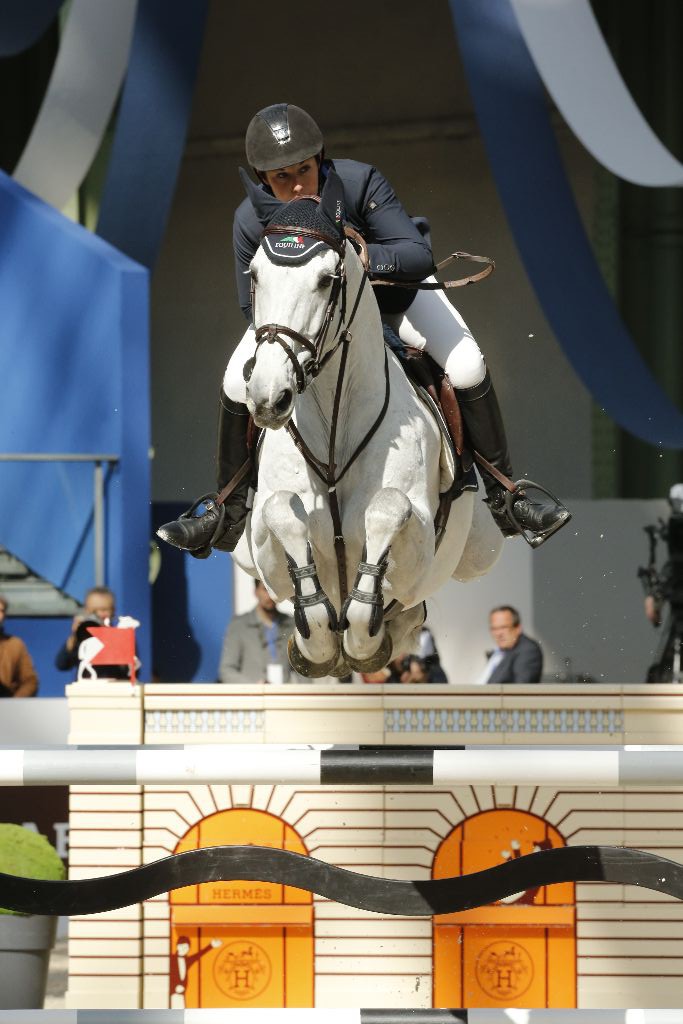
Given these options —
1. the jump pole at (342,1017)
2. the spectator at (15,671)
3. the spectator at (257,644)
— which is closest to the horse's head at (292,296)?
the jump pole at (342,1017)

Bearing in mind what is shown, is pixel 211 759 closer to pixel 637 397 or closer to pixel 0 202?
pixel 637 397

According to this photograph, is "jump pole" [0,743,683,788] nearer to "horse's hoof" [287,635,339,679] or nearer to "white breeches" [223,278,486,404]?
"horse's hoof" [287,635,339,679]

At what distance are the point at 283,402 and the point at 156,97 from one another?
566 centimetres

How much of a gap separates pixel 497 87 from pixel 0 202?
9.39 ft

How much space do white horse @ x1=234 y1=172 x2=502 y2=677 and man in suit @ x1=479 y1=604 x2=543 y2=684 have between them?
2.77 m

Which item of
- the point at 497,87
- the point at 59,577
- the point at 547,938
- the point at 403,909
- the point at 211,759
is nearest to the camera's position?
the point at 211,759

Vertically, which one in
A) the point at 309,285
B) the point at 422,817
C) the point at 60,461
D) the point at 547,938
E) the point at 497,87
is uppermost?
the point at 497,87

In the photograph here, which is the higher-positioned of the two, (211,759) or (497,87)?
(497,87)

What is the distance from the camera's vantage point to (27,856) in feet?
18.7

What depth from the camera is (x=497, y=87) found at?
8125mm

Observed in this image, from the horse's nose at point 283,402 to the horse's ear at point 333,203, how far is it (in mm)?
476

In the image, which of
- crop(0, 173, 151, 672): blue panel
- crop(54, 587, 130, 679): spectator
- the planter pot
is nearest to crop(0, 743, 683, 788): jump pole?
the planter pot

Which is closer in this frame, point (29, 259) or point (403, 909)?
point (403, 909)

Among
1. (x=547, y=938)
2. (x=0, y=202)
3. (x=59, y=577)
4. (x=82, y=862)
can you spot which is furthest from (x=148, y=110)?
(x=547, y=938)
